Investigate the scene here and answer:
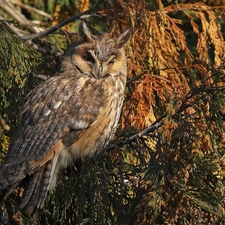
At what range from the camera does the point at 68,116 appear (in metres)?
3.32

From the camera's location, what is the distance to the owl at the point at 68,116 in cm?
309

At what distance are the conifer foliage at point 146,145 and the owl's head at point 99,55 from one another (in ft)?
0.36

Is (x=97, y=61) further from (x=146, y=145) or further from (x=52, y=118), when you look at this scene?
(x=146, y=145)

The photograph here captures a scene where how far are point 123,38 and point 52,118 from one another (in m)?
0.63

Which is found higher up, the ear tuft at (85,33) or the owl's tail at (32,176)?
the ear tuft at (85,33)

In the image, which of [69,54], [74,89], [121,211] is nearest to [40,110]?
[74,89]

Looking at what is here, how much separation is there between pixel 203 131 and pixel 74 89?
2.80ft

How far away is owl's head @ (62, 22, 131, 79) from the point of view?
355 cm

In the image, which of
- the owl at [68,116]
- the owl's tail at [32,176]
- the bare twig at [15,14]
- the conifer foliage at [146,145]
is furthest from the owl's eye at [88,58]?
the bare twig at [15,14]

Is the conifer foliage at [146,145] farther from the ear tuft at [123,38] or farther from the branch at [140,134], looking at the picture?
the ear tuft at [123,38]

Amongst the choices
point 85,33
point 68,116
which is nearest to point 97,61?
point 85,33

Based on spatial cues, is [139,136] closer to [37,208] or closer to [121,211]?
[121,211]

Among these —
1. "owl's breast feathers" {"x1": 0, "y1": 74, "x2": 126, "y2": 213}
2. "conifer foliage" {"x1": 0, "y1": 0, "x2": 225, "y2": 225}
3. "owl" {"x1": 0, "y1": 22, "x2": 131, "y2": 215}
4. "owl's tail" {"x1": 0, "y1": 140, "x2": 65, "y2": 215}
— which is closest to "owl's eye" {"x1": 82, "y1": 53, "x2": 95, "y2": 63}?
"owl" {"x1": 0, "y1": 22, "x2": 131, "y2": 215}

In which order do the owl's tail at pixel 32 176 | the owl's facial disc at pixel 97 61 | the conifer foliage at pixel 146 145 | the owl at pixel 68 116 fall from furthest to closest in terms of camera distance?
the owl's facial disc at pixel 97 61 < the owl at pixel 68 116 < the owl's tail at pixel 32 176 < the conifer foliage at pixel 146 145
